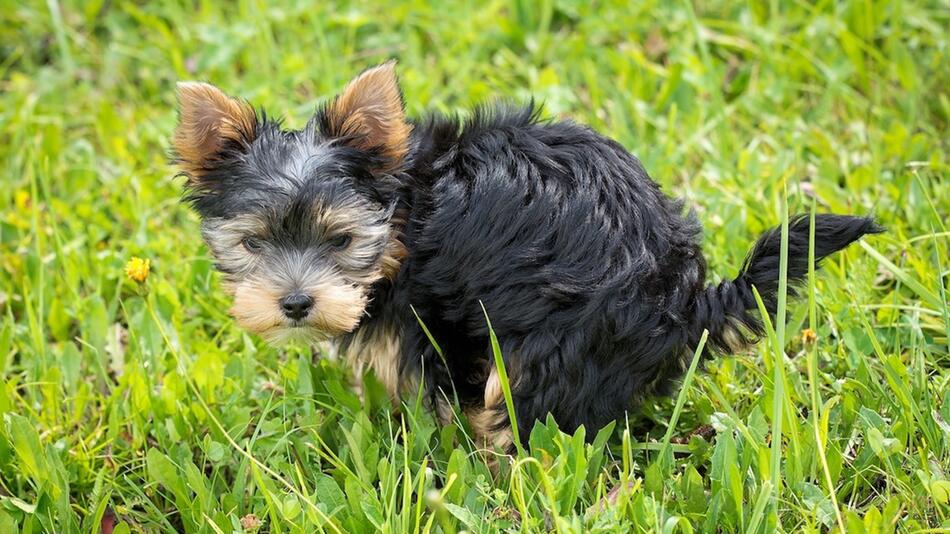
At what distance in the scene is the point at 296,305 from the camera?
348cm

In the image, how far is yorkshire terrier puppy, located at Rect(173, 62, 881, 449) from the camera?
11.2 ft

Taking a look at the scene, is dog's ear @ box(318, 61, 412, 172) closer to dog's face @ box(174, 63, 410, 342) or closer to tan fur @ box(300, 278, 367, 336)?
dog's face @ box(174, 63, 410, 342)

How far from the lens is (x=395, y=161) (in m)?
3.70

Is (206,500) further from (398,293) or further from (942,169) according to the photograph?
(942,169)

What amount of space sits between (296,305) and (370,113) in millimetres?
725

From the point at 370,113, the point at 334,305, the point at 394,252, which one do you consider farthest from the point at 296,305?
the point at 370,113

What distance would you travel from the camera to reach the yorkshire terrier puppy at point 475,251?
340cm

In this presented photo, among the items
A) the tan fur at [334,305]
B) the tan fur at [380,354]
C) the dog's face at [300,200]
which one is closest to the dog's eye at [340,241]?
the dog's face at [300,200]

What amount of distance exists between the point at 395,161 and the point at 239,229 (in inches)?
23.6

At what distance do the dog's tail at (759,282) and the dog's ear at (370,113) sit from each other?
122 centimetres

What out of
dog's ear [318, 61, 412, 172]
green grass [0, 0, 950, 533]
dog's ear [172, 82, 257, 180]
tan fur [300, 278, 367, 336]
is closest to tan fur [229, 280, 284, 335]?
tan fur [300, 278, 367, 336]

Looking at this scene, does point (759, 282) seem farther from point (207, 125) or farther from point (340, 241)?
point (207, 125)

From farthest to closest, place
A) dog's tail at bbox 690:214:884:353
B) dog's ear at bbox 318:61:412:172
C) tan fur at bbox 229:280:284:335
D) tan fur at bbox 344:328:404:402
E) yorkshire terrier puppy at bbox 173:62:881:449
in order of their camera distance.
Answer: tan fur at bbox 344:328:404:402 → dog's ear at bbox 318:61:412:172 → tan fur at bbox 229:280:284:335 → yorkshire terrier puppy at bbox 173:62:881:449 → dog's tail at bbox 690:214:884:353

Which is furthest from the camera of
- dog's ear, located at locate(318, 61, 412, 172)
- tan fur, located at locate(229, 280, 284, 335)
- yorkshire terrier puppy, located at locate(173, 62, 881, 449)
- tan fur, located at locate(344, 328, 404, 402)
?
tan fur, located at locate(344, 328, 404, 402)
